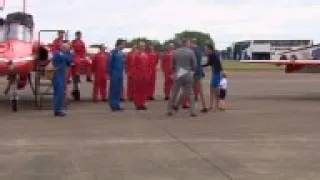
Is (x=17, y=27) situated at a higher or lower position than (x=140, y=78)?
higher

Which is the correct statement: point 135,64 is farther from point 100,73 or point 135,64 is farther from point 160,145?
point 160,145

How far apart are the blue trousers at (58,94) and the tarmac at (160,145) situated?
28 centimetres

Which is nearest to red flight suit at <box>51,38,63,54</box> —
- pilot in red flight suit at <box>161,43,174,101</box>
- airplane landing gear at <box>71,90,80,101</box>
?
airplane landing gear at <box>71,90,80,101</box>

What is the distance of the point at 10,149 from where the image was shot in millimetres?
10547

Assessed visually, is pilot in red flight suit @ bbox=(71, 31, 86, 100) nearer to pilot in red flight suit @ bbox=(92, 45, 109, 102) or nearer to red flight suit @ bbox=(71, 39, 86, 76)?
red flight suit @ bbox=(71, 39, 86, 76)

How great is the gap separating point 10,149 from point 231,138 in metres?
3.76

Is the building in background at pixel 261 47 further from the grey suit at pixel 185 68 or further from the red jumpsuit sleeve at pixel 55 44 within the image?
the grey suit at pixel 185 68

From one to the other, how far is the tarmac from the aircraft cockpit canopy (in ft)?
6.76

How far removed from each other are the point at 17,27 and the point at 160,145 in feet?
28.9

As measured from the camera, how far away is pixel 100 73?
21.5 m

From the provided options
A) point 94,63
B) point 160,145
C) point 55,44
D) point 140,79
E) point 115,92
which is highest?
point 55,44

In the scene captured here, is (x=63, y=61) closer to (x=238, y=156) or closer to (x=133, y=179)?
(x=238, y=156)

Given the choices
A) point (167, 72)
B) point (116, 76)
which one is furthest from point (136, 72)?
point (167, 72)

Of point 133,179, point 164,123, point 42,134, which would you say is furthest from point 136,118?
point 133,179
